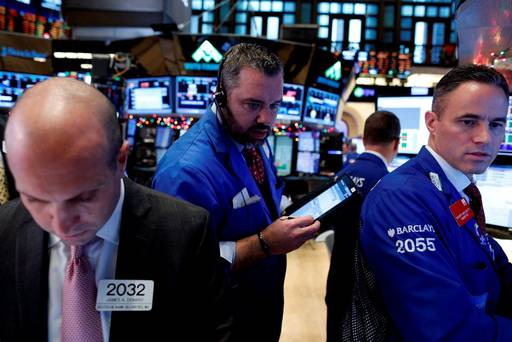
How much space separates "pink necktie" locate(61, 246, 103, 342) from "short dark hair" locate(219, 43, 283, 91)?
943mm

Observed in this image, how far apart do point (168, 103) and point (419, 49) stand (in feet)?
52.5

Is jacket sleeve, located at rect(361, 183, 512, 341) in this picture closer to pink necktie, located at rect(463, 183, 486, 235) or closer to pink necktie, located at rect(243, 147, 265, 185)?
pink necktie, located at rect(463, 183, 486, 235)

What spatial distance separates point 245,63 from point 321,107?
Result: 5905mm

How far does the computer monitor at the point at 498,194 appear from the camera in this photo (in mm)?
2299

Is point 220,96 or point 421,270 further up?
point 220,96

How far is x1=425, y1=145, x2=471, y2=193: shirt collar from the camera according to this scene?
1.58m

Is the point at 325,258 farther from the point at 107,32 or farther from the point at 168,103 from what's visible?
the point at 107,32

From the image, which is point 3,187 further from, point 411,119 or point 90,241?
point 411,119

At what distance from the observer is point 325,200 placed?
1.83 m

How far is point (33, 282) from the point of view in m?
1.10

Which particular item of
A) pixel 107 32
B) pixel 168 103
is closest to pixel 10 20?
pixel 107 32

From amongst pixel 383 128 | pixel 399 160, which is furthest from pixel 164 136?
pixel 399 160

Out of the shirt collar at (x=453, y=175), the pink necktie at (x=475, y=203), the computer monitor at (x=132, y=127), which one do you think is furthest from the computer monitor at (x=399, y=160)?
the computer monitor at (x=132, y=127)

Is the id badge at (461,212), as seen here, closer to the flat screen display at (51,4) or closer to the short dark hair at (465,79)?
the short dark hair at (465,79)
